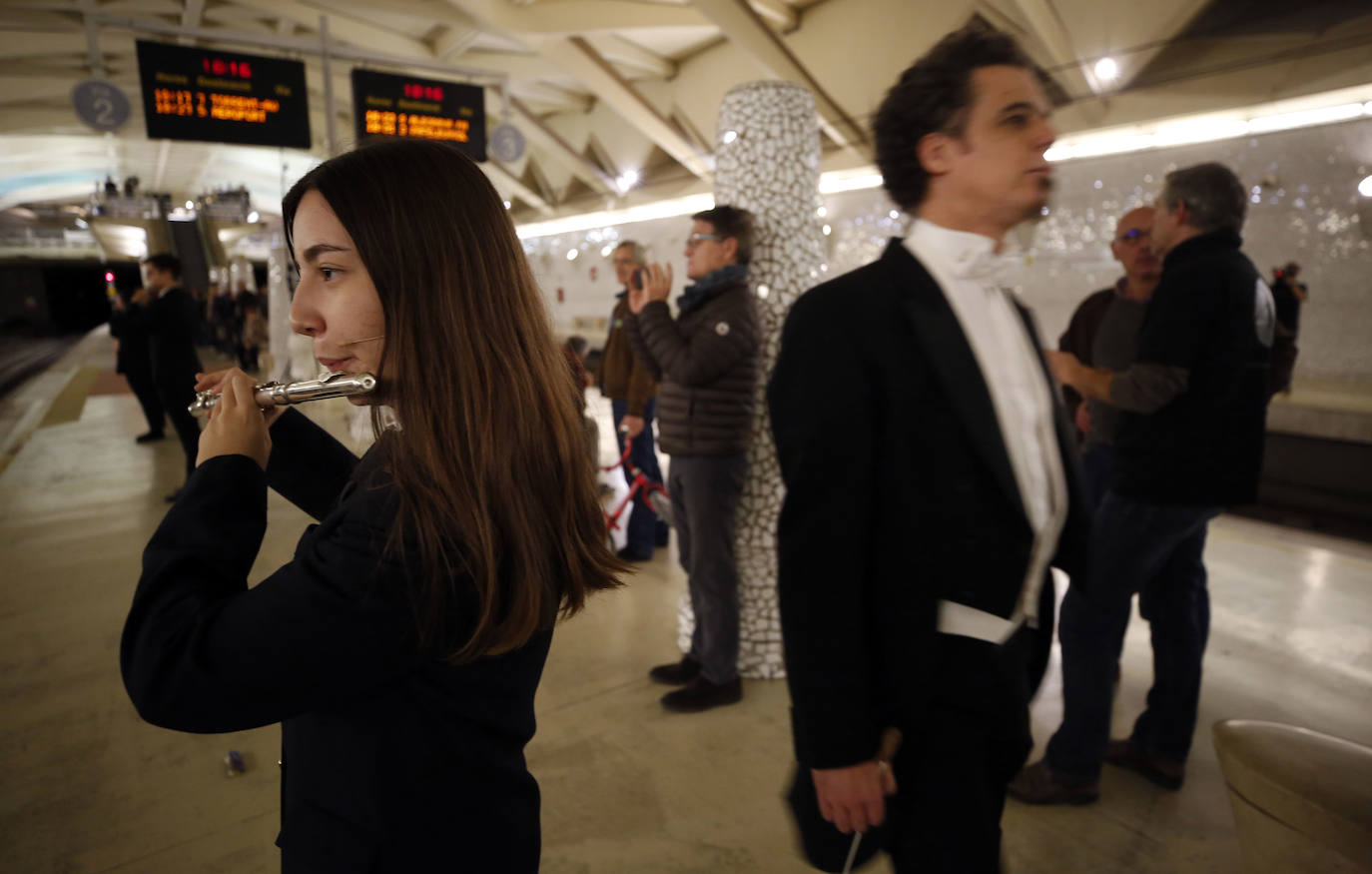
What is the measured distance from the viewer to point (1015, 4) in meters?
8.17

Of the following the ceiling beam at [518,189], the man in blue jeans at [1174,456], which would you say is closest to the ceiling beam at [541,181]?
the ceiling beam at [518,189]

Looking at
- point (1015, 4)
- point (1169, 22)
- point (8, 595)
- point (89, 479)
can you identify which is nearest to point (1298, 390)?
point (1169, 22)

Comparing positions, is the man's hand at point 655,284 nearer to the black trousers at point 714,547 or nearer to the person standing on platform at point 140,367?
the black trousers at point 714,547

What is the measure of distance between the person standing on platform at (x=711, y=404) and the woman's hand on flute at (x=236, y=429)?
1.99 m

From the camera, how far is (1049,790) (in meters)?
2.36

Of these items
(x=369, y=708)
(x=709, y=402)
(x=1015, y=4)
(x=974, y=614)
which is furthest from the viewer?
(x=1015, y=4)

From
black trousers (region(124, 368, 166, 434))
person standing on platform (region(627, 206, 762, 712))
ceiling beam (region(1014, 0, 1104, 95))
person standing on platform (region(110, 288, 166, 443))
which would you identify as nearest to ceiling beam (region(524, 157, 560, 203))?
person standing on platform (region(110, 288, 166, 443))

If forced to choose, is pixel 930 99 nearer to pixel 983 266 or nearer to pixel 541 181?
pixel 983 266

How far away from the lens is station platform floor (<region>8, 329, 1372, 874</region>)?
221 cm

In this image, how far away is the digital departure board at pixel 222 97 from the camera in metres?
6.75

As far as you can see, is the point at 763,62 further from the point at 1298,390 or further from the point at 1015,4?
the point at 1298,390

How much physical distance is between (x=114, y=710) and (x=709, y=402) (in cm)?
263

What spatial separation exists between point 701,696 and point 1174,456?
1838 millimetres

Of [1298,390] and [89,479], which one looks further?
[1298,390]
